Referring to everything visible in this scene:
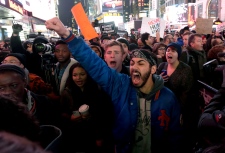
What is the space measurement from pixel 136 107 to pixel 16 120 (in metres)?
1.49

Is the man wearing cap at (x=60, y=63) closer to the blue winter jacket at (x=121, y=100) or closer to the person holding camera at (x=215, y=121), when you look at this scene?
the blue winter jacket at (x=121, y=100)

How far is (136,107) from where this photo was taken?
7.80 ft

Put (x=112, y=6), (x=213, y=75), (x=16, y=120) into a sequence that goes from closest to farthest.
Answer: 1. (x=16, y=120)
2. (x=213, y=75)
3. (x=112, y=6)

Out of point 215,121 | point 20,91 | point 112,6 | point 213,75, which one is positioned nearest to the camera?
point 215,121

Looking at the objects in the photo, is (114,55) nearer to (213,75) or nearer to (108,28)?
(213,75)

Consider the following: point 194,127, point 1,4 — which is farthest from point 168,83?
point 1,4

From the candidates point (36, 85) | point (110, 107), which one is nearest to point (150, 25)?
point (36, 85)

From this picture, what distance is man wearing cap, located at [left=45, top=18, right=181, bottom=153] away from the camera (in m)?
2.36

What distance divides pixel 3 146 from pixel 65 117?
2.14 meters

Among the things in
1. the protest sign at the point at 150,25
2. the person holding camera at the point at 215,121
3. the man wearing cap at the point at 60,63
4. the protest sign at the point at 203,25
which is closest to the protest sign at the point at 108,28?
the protest sign at the point at 150,25

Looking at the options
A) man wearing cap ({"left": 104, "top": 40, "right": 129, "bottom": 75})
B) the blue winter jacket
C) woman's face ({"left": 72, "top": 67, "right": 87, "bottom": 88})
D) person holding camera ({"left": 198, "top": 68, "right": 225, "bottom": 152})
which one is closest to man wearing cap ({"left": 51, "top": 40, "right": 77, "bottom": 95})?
man wearing cap ({"left": 104, "top": 40, "right": 129, "bottom": 75})

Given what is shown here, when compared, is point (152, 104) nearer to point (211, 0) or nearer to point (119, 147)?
point (119, 147)

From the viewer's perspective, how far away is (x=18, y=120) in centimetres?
108

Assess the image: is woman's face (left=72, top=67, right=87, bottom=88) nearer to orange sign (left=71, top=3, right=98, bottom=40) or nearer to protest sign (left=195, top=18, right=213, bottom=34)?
orange sign (left=71, top=3, right=98, bottom=40)
